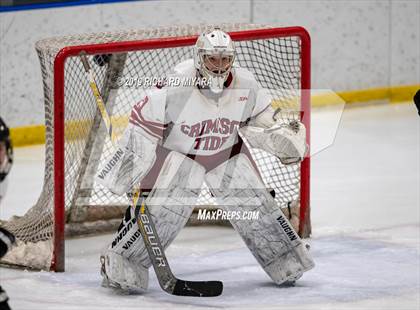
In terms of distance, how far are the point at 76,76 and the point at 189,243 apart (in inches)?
34.3

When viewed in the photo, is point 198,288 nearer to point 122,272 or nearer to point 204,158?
point 122,272

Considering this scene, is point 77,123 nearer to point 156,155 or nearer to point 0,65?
point 156,155

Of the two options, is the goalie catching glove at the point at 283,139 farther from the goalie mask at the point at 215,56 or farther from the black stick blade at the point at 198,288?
the black stick blade at the point at 198,288

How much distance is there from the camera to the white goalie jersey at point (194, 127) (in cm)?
503

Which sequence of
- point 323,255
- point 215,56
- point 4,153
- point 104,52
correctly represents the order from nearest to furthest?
point 4,153
point 215,56
point 104,52
point 323,255

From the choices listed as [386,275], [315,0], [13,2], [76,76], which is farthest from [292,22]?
[386,275]

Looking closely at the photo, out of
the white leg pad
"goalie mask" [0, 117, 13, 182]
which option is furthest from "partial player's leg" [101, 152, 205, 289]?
"goalie mask" [0, 117, 13, 182]

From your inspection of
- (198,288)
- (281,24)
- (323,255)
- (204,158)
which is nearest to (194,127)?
(204,158)

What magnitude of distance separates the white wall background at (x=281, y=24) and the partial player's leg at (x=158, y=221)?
277 cm

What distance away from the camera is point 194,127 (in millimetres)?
5090

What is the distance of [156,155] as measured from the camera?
5.16 m

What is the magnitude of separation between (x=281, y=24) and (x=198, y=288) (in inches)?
156

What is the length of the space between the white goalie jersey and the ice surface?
0.48 metres

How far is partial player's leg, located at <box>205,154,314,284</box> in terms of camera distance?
516 cm
